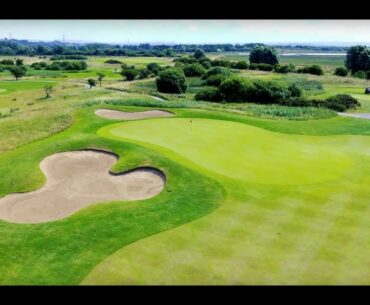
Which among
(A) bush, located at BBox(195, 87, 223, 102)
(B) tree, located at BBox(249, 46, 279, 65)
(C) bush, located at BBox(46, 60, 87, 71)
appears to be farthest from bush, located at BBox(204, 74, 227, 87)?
(C) bush, located at BBox(46, 60, 87, 71)

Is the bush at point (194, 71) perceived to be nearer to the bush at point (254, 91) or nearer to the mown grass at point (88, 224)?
the bush at point (254, 91)

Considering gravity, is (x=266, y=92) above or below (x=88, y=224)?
above

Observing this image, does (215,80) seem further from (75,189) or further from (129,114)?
(75,189)

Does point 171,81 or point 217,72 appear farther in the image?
point 217,72

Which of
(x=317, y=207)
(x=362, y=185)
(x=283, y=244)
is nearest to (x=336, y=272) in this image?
(x=283, y=244)

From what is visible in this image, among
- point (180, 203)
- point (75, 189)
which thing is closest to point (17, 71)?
point (75, 189)
